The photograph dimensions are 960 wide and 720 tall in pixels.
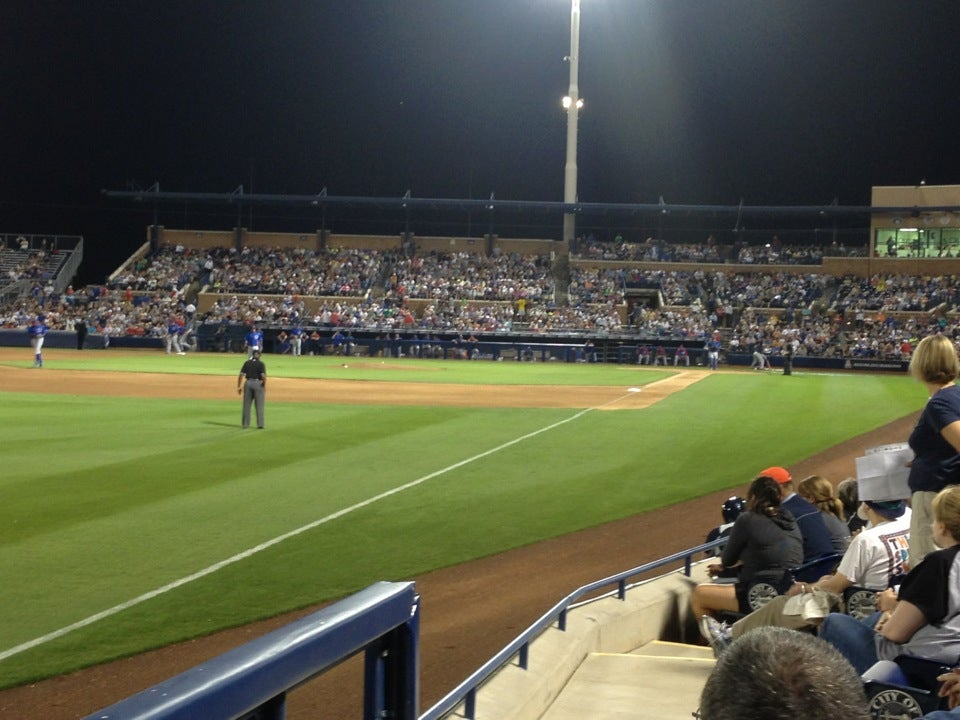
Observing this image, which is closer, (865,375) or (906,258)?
(865,375)

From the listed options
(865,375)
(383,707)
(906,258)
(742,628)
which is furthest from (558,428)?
(906,258)

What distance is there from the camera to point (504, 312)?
192ft

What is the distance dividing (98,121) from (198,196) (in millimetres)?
8047

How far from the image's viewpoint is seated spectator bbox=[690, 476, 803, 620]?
6949 mm

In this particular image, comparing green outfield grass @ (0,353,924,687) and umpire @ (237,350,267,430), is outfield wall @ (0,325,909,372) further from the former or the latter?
umpire @ (237,350,267,430)

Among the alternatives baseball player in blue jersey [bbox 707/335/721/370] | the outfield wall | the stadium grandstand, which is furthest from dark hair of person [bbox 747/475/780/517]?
the outfield wall

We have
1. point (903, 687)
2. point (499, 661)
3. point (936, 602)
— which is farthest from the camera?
point (499, 661)

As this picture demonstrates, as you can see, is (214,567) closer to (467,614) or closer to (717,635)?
(467,614)

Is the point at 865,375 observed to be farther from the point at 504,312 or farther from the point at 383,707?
the point at 383,707

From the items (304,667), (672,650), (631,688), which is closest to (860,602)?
(631,688)

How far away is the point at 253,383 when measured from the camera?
18.7 metres

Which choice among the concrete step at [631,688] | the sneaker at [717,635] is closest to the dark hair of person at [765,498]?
the concrete step at [631,688]

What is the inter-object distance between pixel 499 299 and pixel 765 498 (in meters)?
54.4

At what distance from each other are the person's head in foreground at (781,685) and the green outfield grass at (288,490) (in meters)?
5.66
